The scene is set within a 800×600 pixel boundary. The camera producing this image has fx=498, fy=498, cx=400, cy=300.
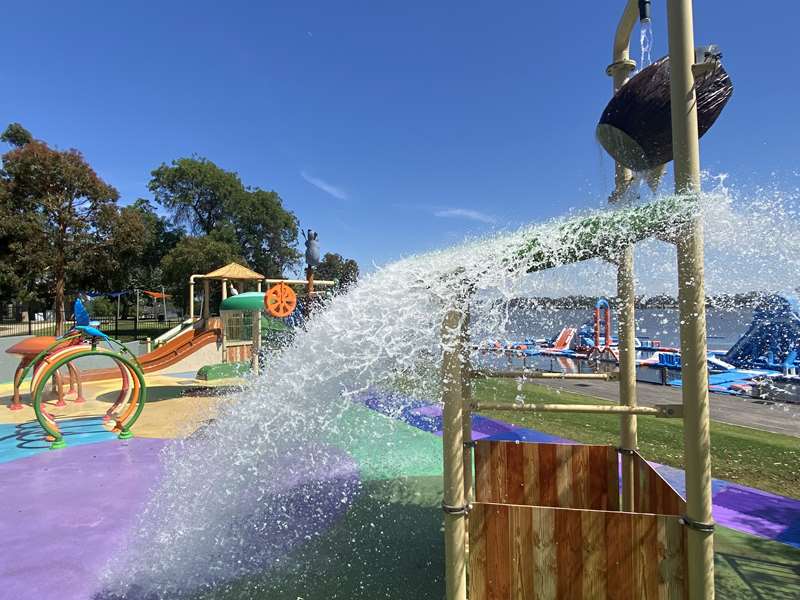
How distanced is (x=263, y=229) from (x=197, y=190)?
18.9ft

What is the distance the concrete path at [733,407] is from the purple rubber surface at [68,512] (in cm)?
566

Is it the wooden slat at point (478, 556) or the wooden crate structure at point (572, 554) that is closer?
the wooden crate structure at point (572, 554)

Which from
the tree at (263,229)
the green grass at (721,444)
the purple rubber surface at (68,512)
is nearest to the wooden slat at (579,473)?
the green grass at (721,444)

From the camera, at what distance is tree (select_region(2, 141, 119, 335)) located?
2303 cm

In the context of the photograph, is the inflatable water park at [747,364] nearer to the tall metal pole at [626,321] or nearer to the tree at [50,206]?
the tall metal pole at [626,321]

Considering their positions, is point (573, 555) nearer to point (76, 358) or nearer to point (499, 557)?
point (499, 557)

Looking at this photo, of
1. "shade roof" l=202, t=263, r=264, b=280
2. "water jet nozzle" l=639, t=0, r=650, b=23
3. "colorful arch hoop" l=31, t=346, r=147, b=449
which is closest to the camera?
"water jet nozzle" l=639, t=0, r=650, b=23

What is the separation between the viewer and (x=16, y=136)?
27.1 metres

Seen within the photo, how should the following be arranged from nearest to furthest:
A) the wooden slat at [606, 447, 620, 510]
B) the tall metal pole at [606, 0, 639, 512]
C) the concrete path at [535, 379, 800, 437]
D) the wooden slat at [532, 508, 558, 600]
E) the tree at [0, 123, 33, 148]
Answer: the wooden slat at [532, 508, 558, 600] < the tall metal pole at [606, 0, 639, 512] < the wooden slat at [606, 447, 620, 510] < the concrete path at [535, 379, 800, 437] < the tree at [0, 123, 33, 148]

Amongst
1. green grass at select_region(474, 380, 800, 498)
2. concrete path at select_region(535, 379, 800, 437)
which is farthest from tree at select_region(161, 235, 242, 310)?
green grass at select_region(474, 380, 800, 498)

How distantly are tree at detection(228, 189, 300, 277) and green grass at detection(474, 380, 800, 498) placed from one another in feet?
111

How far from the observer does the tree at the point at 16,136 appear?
88.5 ft

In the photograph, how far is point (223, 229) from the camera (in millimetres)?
37188

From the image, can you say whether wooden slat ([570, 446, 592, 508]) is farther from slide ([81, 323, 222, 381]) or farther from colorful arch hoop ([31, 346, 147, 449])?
slide ([81, 323, 222, 381])
